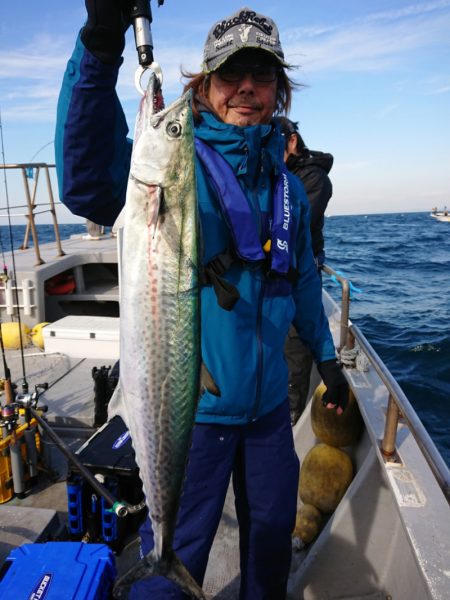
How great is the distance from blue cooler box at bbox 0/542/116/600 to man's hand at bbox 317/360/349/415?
1.54m

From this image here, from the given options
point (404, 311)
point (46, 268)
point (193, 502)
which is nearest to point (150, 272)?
point (193, 502)

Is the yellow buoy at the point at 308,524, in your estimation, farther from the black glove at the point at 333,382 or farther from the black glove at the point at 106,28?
the black glove at the point at 106,28

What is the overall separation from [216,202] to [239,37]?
761 mm

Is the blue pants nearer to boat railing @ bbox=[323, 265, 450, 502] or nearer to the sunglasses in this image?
boat railing @ bbox=[323, 265, 450, 502]

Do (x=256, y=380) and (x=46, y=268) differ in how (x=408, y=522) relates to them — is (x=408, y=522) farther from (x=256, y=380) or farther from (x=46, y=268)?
(x=46, y=268)

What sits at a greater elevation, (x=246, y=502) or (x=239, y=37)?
(x=239, y=37)

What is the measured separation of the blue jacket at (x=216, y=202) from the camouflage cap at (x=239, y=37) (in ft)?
0.91

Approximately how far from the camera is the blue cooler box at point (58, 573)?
2133mm

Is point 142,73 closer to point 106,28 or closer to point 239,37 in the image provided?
point 106,28

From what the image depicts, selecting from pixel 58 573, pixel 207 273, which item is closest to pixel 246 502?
pixel 58 573

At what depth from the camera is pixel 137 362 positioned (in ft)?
5.44

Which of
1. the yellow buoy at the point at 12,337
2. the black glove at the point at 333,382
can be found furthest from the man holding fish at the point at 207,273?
the yellow buoy at the point at 12,337

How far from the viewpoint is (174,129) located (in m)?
1.60

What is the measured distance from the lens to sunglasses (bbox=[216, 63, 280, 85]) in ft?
6.94
